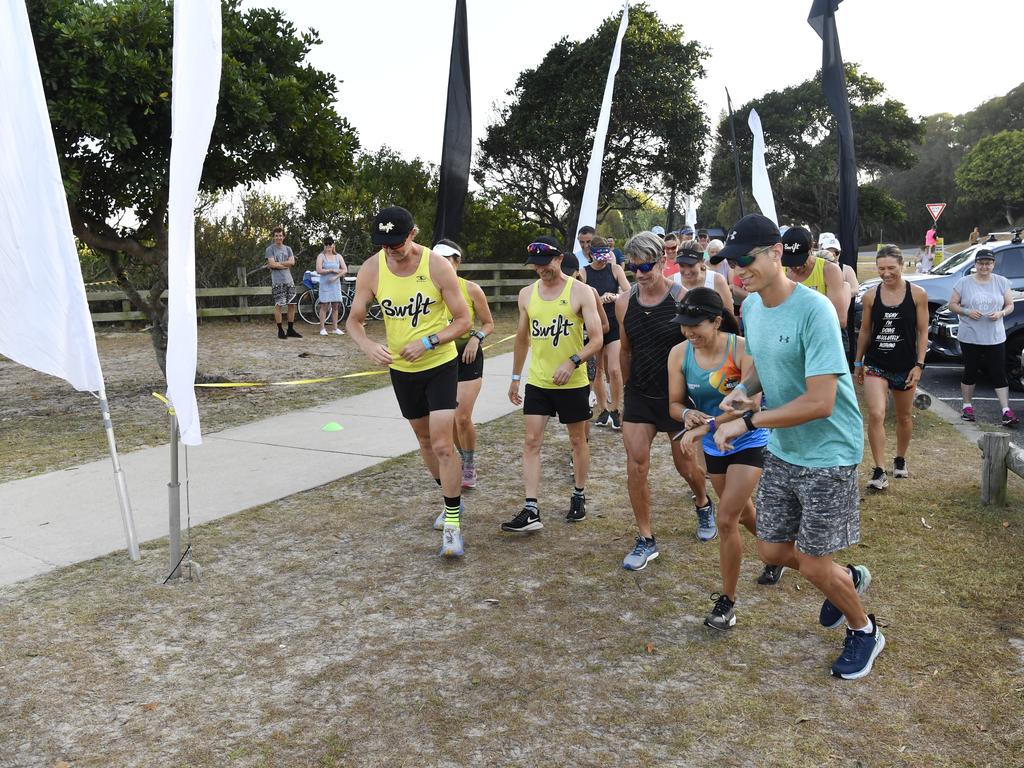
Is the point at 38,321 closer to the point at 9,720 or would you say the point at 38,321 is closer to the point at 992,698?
the point at 9,720

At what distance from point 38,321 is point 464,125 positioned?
150 inches

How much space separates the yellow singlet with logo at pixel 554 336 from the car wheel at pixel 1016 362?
286 inches

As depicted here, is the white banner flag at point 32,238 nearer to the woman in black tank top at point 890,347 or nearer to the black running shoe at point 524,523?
the black running shoe at point 524,523

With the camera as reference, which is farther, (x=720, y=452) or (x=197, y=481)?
(x=197, y=481)

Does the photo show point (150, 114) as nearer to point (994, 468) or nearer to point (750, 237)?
point (750, 237)

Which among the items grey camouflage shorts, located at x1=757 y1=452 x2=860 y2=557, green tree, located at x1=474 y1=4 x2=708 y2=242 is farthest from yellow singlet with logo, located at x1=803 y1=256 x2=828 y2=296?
green tree, located at x1=474 y1=4 x2=708 y2=242

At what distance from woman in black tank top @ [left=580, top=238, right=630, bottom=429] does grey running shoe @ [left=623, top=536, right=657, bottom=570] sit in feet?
9.06

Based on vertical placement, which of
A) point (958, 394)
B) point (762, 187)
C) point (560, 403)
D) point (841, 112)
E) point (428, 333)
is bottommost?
point (958, 394)

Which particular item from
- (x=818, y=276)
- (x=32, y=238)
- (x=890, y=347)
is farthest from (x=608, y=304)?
(x=32, y=238)

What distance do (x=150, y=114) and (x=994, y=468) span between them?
8.51m

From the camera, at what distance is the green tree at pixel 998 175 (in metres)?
64.0

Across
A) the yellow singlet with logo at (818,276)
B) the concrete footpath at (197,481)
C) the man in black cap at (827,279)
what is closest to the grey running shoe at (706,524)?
the man in black cap at (827,279)

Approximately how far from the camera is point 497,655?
151 inches

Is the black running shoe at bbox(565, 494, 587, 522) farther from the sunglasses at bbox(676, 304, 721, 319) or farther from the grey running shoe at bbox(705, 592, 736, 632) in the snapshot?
the sunglasses at bbox(676, 304, 721, 319)
